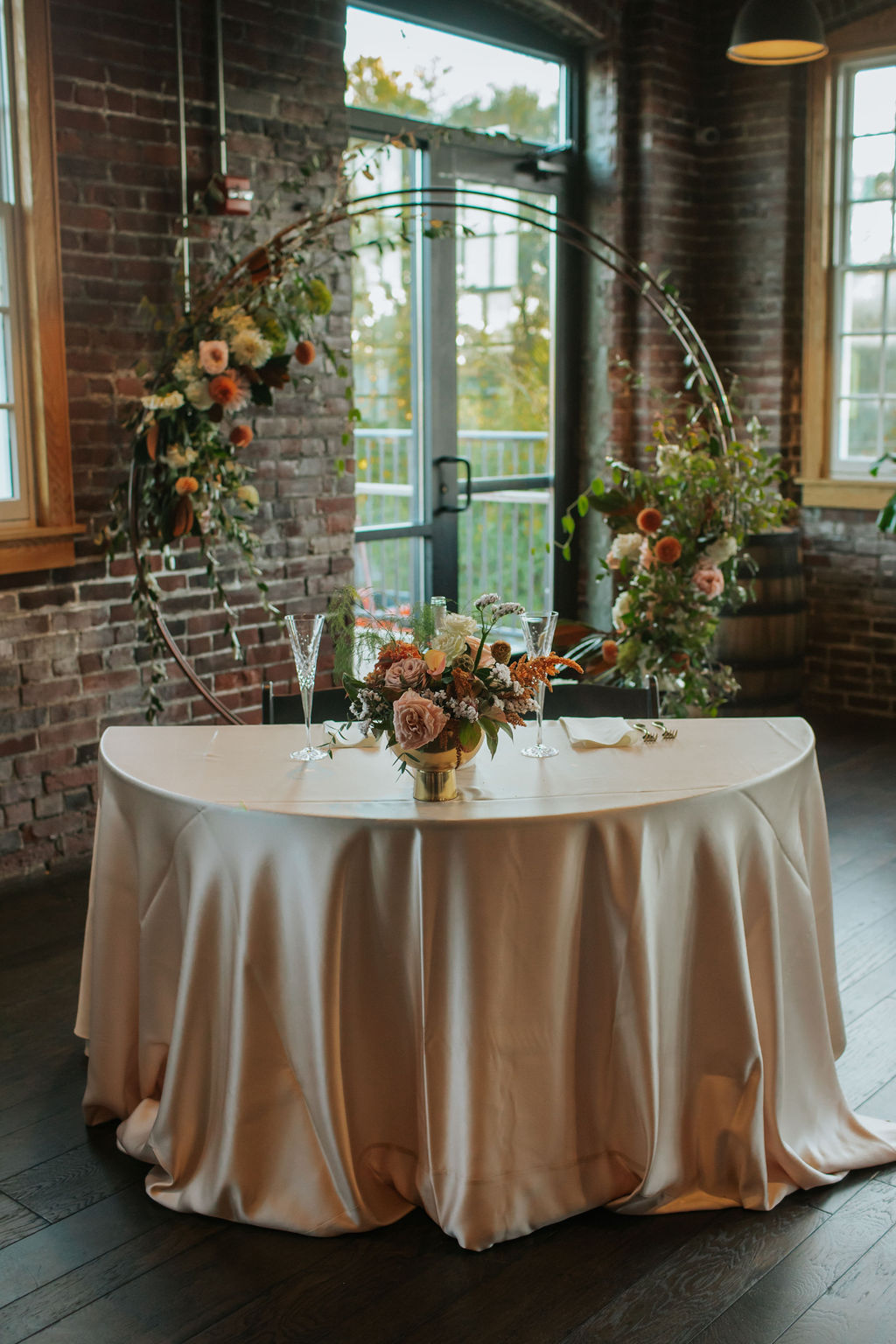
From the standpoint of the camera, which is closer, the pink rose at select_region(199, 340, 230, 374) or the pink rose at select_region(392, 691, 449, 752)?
the pink rose at select_region(392, 691, 449, 752)

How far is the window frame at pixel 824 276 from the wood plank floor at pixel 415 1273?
405 centimetres

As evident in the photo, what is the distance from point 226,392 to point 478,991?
226 cm

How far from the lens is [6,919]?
3.50 meters

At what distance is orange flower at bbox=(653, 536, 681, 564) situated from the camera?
3.90 meters

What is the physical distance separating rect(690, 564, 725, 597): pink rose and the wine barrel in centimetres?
113

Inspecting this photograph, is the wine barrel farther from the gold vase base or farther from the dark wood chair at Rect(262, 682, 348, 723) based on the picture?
the gold vase base

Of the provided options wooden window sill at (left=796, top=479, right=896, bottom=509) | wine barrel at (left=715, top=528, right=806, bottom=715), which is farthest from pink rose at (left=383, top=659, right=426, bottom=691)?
wooden window sill at (left=796, top=479, right=896, bottom=509)

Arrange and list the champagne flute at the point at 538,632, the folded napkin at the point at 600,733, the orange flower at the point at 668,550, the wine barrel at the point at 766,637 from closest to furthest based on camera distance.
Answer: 1. the champagne flute at the point at 538,632
2. the folded napkin at the point at 600,733
3. the orange flower at the point at 668,550
4. the wine barrel at the point at 766,637

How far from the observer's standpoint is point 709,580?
12.8 feet

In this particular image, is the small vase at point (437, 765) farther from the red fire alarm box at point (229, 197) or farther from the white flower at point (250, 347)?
the red fire alarm box at point (229, 197)

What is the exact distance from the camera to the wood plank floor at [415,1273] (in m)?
1.89

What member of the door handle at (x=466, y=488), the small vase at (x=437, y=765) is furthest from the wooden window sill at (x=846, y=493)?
the small vase at (x=437, y=765)

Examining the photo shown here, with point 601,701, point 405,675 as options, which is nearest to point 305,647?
point 405,675

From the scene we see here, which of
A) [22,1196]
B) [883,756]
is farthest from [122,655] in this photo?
[883,756]
